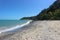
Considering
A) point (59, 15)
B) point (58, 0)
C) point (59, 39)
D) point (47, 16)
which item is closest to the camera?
point (59, 39)

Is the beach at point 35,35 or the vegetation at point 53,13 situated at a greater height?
the vegetation at point 53,13

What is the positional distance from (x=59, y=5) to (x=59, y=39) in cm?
6785

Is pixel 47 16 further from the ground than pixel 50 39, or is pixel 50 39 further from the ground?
pixel 47 16

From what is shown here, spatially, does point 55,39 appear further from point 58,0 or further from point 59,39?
point 58,0

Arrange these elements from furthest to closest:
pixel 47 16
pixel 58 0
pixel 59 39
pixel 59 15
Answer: pixel 58 0, pixel 47 16, pixel 59 15, pixel 59 39

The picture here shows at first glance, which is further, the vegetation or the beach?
the vegetation

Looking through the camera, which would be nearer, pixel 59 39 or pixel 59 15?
pixel 59 39

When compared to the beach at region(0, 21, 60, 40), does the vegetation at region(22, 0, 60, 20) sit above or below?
above

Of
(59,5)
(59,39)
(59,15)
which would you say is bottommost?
(59,39)

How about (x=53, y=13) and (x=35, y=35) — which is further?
(x=53, y=13)

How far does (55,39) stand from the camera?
28.6ft

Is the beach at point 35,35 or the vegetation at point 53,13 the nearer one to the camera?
the beach at point 35,35

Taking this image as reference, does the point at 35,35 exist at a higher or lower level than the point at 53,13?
lower

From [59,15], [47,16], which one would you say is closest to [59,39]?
[59,15]
